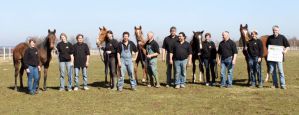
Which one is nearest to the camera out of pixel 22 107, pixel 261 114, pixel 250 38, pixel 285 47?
pixel 261 114

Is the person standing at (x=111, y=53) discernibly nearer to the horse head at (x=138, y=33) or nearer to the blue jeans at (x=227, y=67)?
the horse head at (x=138, y=33)

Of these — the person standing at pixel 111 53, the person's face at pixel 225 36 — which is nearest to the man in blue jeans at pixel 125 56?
the person standing at pixel 111 53

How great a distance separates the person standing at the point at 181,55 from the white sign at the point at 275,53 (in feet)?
8.79

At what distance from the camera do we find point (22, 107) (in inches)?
396

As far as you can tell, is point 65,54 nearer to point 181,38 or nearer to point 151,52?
point 151,52

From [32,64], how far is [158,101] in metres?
4.52

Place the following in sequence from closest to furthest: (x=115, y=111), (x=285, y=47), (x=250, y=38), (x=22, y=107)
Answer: (x=115, y=111) < (x=22, y=107) < (x=285, y=47) < (x=250, y=38)

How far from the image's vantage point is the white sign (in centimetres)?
1256

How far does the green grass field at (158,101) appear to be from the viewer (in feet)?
30.7

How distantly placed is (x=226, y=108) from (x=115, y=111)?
110 inches

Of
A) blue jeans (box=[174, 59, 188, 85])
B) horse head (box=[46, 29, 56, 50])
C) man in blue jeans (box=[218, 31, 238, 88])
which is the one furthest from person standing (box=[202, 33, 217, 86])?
horse head (box=[46, 29, 56, 50])

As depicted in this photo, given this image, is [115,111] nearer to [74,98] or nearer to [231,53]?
[74,98]

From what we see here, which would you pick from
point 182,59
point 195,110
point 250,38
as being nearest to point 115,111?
point 195,110

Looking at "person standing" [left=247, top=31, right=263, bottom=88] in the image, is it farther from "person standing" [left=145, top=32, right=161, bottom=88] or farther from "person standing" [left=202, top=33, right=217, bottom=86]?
"person standing" [left=145, top=32, right=161, bottom=88]
